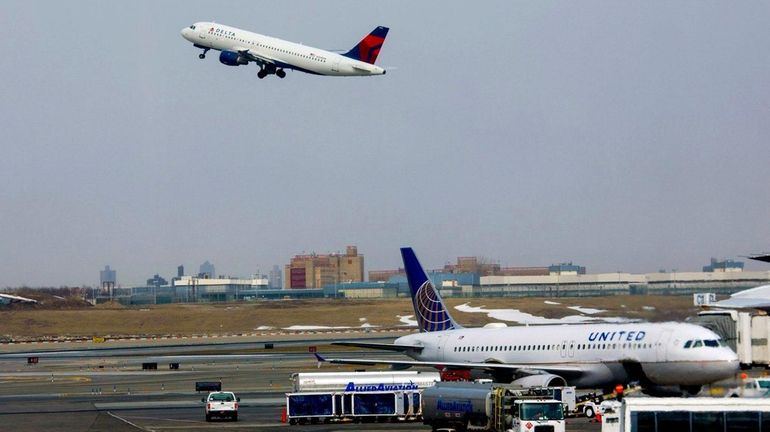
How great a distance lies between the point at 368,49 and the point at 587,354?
70066mm

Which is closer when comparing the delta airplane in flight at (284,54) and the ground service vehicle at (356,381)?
the ground service vehicle at (356,381)

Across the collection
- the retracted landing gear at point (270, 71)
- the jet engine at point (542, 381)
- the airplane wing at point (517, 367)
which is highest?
the retracted landing gear at point (270, 71)

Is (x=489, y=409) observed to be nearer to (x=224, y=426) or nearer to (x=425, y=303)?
(x=224, y=426)

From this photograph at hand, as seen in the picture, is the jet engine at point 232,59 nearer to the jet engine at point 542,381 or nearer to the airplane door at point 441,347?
the airplane door at point 441,347

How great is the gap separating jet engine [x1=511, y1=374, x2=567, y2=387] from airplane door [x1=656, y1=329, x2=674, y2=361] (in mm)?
6821

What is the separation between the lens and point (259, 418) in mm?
74062

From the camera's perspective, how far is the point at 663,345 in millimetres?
70062

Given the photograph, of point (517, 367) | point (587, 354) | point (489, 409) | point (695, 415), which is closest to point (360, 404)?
point (517, 367)

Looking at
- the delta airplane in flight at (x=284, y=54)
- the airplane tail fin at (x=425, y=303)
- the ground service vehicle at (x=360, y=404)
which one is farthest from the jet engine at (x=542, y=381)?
the delta airplane in flight at (x=284, y=54)

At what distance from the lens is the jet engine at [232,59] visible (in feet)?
457

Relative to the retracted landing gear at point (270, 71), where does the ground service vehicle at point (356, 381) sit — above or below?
below

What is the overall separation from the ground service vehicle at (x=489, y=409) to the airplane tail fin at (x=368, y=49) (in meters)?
78.6

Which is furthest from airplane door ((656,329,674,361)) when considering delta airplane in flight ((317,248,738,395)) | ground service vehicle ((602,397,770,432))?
ground service vehicle ((602,397,770,432))

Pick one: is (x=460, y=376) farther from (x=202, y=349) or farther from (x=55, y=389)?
(x=202, y=349)
